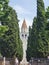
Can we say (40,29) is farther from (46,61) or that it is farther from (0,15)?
(0,15)

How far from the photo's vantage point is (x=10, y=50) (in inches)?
1852

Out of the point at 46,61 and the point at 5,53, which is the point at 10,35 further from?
the point at 46,61

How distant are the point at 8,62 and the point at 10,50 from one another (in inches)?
105

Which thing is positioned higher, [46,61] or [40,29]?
[40,29]

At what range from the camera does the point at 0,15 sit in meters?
33.4

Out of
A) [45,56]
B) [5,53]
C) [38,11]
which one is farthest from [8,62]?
[38,11]

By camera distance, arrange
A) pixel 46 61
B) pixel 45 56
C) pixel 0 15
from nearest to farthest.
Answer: pixel 0 15, pixel 46 61, pixel 45 56

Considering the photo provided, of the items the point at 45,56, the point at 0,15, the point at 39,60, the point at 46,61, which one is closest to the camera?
the point at 0,15

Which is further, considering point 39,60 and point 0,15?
point 39,60

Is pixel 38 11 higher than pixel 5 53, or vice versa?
pixel 38 11

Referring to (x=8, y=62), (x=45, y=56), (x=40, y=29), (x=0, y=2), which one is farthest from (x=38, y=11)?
(x=0, y=2)

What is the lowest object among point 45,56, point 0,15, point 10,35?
point 45,56

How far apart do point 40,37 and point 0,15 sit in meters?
19.0

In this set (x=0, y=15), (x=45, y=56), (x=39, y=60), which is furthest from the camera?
(x=45, y=56)
